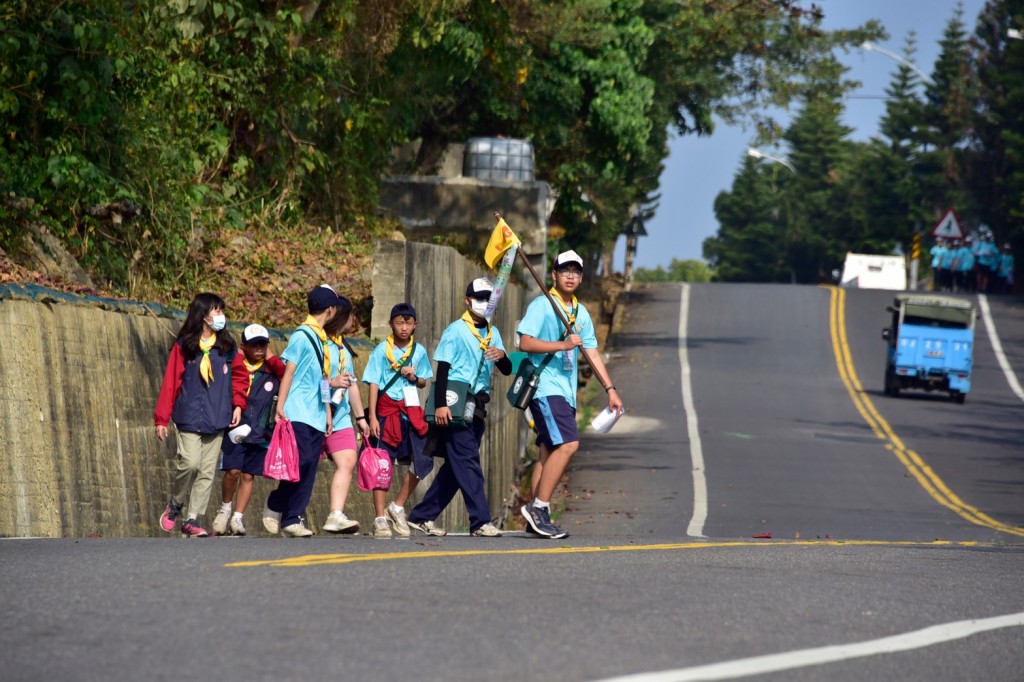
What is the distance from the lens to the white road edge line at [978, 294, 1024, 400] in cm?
4134

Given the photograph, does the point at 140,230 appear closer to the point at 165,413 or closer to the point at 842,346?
the point at 165,413

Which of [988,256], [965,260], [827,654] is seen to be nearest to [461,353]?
[827,654]

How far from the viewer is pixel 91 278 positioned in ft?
53.0

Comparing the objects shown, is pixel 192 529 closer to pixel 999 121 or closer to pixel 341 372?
pixel 341 372

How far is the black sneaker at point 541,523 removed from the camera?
38.8 feet

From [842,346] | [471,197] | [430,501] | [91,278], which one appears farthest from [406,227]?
[842,346]

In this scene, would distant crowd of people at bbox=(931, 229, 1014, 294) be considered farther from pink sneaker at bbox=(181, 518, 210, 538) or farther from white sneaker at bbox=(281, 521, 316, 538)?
pink sneaker at bbox=(181, 518, 210, 538)

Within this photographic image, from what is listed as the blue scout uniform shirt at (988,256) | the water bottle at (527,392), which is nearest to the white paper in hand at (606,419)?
the water bottle at (527,392)

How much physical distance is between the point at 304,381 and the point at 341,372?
319mm

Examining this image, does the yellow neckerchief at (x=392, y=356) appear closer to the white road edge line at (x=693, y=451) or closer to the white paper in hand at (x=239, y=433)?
the white paper in hand at (x=239, y=433)

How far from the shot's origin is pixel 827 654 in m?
6.82

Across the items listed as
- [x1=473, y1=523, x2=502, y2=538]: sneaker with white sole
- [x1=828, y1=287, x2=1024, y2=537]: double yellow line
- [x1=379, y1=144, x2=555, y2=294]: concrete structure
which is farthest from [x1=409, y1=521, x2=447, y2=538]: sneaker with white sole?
[x1=379, y1=144, x2=555, y2=294]: concrete structure

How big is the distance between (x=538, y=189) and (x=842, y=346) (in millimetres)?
20846

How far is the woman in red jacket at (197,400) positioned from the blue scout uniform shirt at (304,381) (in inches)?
18.9
